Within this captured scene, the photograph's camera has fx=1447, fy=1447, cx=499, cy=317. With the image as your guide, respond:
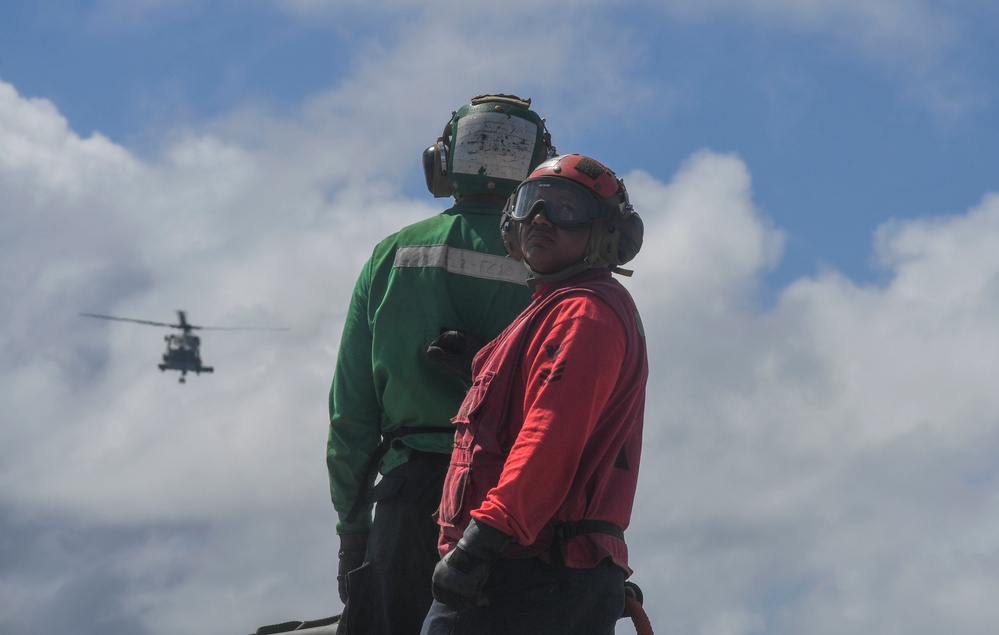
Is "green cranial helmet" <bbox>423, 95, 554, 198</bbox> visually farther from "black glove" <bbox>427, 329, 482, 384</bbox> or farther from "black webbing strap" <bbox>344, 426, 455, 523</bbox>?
"black webbing strap" <bbox>344, 426, 455, 523</bbox>

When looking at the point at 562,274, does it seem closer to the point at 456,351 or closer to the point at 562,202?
the point at 562,202

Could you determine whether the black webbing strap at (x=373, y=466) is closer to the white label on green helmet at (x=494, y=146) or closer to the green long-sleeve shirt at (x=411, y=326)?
the green long-sleeve shirt at (x=411, y=326)

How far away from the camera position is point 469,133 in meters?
6.55

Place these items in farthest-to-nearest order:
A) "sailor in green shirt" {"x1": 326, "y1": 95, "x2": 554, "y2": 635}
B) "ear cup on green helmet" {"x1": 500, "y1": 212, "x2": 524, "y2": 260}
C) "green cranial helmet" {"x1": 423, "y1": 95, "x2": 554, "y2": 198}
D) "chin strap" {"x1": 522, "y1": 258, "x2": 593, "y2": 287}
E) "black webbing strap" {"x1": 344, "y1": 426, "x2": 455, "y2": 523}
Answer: "green cranial helmet" {"x1": 423, "y1": 95, "x2": 554, "y2": 198}
"black webbing strap" {"x1": 344, "y1": 426, "x2": 455, "y2": 523}
"sailor in green shirt" {"x1": 326, "y1": 95, "x2": 554, "y2": 635}
"ear cup on green helmet" {"x1": 500, "y1": 212, "x2": 524, "y2": 260}
"chin strap" {"x1": 522, "y1": 258, "x2": 593, "y2": 287}

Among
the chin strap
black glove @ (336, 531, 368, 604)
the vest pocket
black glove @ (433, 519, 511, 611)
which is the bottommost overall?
black glove @ (433, 519, 511, 611)

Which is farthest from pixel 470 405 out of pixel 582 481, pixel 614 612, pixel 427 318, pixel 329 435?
pixel 329 435

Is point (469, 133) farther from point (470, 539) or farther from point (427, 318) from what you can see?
point (470, 539)

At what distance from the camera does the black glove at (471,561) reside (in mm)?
4402

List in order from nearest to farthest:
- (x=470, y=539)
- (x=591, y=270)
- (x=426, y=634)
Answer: (x=470, y=539) < (x=426, y=634) < (x=591, y=270)

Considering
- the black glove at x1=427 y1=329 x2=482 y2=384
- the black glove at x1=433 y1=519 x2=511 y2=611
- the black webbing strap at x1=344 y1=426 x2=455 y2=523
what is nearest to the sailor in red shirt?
the black glove at x1=433 y1=519 x2=511 y2=611

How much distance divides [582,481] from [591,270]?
0.81 meters

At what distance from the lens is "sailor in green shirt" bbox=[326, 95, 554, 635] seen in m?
5.96

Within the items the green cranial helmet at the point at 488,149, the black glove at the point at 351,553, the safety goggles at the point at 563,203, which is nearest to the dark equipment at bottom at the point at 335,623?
the black glove at the point at 351,553

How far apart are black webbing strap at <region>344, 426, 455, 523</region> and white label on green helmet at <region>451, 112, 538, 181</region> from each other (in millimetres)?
1211
